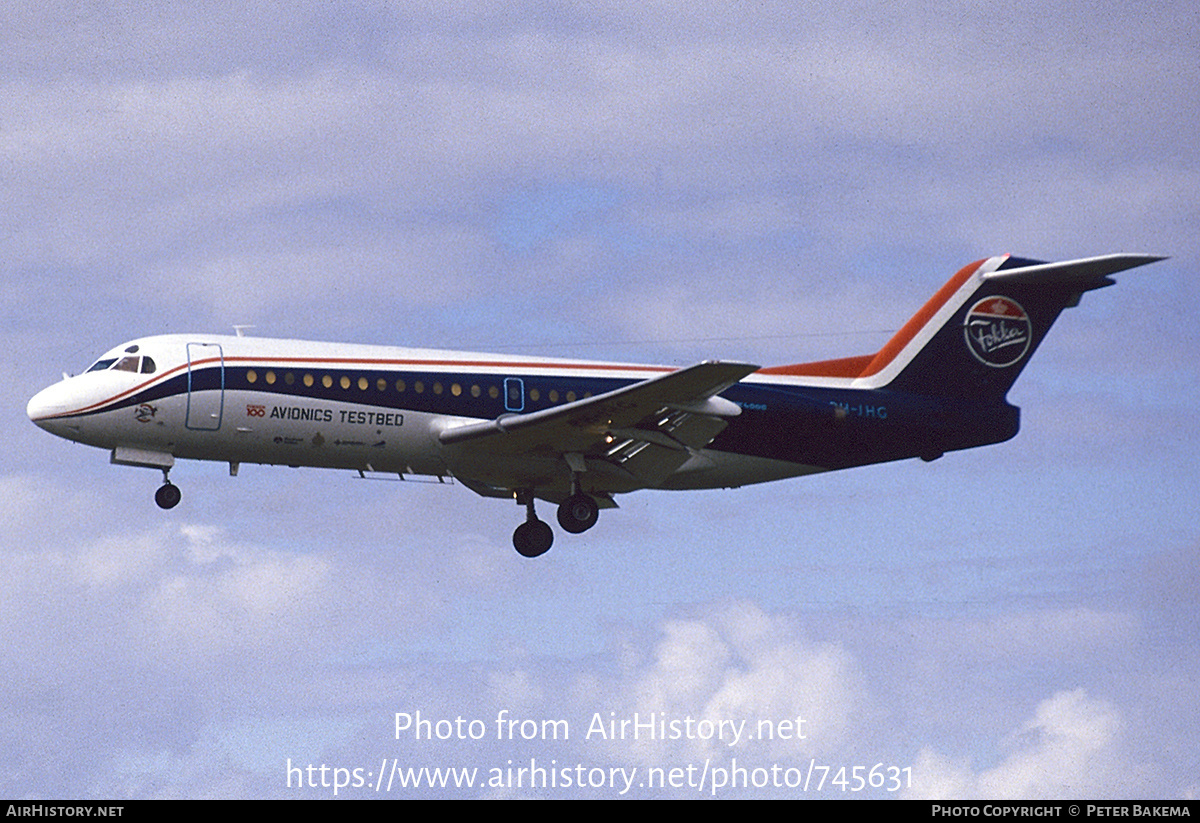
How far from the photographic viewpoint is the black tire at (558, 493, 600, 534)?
3900 centimetres

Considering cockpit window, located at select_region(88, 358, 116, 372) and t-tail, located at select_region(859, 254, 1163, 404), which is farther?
t-tail, located at select_region(859, 254, 1163, 404)

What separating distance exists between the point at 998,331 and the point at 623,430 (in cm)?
1070

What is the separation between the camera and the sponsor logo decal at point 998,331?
42062 mm

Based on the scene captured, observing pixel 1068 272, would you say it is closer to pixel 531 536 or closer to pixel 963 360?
pixel 963 360

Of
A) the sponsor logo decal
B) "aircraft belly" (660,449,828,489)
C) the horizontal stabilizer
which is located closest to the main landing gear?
"aircraft belly" (660,449,828,489)

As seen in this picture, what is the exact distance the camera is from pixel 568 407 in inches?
1409

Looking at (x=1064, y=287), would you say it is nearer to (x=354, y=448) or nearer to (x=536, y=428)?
(x=536, y=428)

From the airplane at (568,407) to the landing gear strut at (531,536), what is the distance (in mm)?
46

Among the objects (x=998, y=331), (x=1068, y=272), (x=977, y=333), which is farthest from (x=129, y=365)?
(x=1068, y=272)

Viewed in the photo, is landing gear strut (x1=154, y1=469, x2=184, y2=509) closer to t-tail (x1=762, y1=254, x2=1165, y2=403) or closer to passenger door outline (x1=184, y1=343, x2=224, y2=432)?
passenger door outline (x1=184, y1=343, x2=224, y2=432)

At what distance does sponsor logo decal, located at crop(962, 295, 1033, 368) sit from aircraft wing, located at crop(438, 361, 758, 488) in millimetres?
7843
